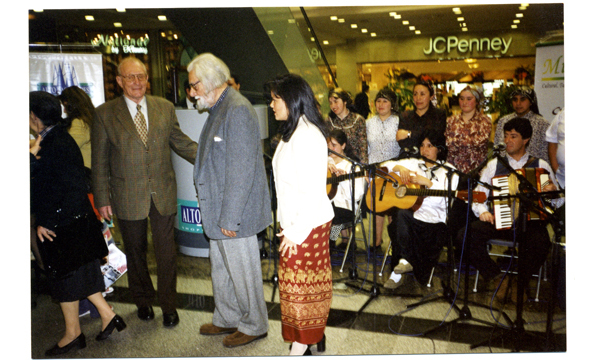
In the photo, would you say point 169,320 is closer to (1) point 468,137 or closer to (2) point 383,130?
(2) point 383,130

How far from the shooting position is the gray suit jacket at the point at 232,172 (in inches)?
110

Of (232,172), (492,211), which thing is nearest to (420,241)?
(492,211)

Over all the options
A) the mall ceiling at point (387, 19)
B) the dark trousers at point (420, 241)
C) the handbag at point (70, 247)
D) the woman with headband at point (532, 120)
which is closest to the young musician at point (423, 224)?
the dark trousers at point (420, 241)

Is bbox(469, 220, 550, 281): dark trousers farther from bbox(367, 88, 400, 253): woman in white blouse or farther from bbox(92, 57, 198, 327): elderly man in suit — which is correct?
bbox(92, 57, 198, 327): elderly man in suit

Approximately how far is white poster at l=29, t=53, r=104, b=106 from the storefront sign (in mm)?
257

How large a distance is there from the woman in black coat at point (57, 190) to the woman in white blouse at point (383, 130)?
250 cm

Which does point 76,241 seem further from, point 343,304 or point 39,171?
point 343,304

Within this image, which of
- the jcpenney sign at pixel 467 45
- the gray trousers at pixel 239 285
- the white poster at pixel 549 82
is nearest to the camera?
the gray trousers at pixel 239 285

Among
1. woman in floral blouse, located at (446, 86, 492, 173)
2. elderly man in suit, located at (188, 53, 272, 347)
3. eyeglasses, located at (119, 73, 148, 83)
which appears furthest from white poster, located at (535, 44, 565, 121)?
eyeglasses, located at (119, 73, 148, 83)

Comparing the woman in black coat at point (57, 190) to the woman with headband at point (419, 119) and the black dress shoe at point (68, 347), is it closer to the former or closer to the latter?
the black dress shoe at point (68, 347)

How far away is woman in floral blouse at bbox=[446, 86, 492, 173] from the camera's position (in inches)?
168

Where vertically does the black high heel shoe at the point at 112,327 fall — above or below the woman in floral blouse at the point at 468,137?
below

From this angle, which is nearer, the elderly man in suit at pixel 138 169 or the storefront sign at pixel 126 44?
the elderly man in suit at pixel 138 169
